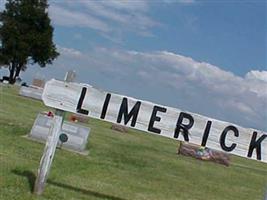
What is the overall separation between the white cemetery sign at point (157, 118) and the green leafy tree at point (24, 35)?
60.6m

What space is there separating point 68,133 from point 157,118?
21.7 feet

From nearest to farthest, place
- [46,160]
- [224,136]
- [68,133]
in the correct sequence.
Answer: [46,160], [224,136], [68,133]

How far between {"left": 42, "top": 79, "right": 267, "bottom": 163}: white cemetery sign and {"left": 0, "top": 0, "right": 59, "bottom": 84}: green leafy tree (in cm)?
6063

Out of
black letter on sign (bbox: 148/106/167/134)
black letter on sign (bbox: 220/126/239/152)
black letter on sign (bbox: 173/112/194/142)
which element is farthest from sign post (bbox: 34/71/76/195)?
black letter on sign (bbox: 220/126/239/152)

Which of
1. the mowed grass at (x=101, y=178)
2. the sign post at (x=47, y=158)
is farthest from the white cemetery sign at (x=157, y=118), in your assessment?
the mowed grass at (x=101, y=178)

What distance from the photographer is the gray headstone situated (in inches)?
551

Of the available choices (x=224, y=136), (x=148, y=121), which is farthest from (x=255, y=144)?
(x=148, y=121)

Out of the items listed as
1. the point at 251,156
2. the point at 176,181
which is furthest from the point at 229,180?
the point at 251,156

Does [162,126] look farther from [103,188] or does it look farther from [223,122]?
[103,188]

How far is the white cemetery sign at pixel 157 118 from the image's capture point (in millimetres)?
7879

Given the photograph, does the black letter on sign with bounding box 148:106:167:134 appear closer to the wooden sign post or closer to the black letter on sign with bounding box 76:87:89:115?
the wooden sign post

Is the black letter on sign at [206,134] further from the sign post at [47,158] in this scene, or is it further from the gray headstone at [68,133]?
the gray headstone at [68,133]

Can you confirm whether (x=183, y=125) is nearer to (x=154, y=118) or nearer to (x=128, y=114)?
(x=154, y=118)

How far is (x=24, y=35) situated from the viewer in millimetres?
68062
